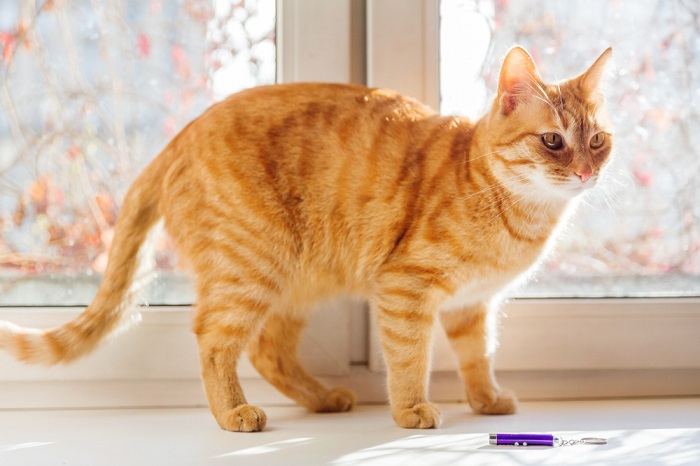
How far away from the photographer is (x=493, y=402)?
199cm

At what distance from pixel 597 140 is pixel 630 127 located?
45cm

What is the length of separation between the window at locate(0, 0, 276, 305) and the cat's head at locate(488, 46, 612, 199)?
0.61 m

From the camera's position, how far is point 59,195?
2.14m

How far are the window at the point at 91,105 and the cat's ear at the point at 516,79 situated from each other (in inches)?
23.3

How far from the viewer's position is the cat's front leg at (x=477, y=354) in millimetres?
1997

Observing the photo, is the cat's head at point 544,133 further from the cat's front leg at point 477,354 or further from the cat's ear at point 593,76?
the cat's front leg at point 477,354

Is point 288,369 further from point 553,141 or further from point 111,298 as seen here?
point 553,141

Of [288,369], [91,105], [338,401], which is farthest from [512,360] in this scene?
[91,105]

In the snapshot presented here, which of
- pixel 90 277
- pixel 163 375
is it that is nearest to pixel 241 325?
pixel 163 375

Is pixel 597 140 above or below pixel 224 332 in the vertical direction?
above

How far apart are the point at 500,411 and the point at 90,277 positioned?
973 millimetres

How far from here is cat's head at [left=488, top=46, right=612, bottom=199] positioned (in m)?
1.79

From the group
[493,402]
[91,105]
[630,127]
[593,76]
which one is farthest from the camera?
[630,127]

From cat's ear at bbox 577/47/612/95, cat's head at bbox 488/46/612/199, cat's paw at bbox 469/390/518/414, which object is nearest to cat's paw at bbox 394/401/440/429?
cat's paw at bbox 469/390/518/414
